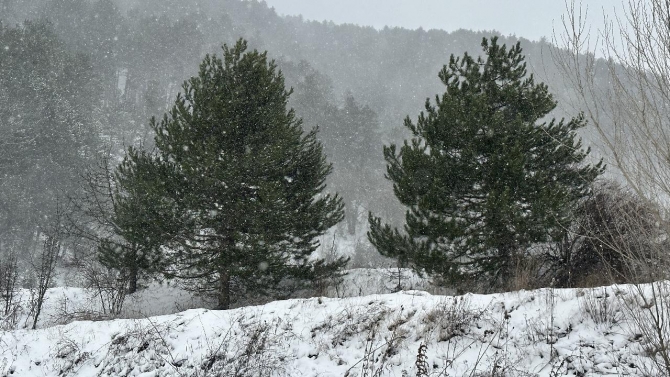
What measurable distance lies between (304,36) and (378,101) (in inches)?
1451

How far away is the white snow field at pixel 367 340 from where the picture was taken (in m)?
4.96

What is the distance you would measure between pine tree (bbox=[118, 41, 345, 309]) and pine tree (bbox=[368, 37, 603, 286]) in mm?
2546

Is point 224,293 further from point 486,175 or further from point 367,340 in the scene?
point 486,175

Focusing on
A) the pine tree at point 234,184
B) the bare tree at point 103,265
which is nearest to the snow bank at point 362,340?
the pine tree at point 234,184

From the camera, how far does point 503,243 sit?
8883 millimetres

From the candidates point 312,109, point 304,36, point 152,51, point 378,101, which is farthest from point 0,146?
point 304,36

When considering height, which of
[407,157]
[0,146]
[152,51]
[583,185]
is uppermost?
[152,51]

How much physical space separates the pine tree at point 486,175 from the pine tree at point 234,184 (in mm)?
2546

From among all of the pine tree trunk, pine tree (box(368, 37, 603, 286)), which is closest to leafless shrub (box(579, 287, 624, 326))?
pine tree (box(368, 37, 603, 286))

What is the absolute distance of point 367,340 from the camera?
5.29 meters

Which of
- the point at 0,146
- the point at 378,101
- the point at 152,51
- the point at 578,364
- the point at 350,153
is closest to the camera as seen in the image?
the point at 578,364

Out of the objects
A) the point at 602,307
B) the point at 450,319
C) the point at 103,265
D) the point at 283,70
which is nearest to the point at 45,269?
the point at 103,265

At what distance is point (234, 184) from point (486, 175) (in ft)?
19.8

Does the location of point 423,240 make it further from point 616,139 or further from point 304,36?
point 304,36
